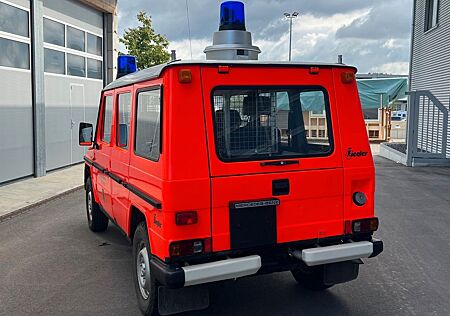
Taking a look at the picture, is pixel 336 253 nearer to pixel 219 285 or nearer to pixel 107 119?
pixel 219 285

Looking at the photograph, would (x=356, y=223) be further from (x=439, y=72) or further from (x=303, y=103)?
(x=439, y=72)

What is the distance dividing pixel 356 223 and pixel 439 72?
14206mm

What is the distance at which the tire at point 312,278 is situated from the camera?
4.58 m

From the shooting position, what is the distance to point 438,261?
572 cm

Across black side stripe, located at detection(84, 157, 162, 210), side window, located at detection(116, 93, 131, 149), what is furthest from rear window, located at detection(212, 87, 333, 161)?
side window, located at detection(116, 93, 131, 149)

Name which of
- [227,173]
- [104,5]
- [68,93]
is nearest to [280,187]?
[227,173]

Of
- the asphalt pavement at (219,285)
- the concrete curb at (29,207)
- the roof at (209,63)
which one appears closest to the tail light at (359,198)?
the asphalt pavement at (219,285)

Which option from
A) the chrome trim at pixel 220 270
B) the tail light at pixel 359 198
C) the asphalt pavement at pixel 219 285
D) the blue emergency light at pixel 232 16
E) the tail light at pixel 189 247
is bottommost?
the asphalt pavement at pixel 219 285

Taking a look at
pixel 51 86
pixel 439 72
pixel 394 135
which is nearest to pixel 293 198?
pixel 51 86

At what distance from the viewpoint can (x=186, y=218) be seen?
3.60m

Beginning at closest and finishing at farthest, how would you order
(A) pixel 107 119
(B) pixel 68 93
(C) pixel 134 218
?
(C) pixel 134 218, (A) pixel 107 119, (B) pixel 68 93

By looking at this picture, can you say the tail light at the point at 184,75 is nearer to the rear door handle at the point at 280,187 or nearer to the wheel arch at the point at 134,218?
the rear door handle at the point at 280,187

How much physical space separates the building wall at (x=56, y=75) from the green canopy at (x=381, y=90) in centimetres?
1601

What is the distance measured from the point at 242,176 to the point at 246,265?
67 cm
